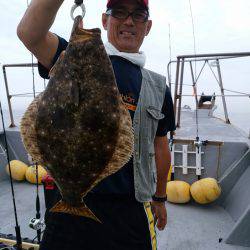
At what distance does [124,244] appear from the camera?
2197mm

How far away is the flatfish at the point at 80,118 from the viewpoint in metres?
1.66

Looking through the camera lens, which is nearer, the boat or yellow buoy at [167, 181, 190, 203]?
the boat

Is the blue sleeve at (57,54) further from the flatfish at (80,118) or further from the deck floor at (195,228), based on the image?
the deck floor at (195,228)

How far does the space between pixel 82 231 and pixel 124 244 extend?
0.98 ft

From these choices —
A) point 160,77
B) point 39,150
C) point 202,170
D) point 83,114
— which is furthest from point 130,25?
point 202,170

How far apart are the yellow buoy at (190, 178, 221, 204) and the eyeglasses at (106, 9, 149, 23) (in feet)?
12.2

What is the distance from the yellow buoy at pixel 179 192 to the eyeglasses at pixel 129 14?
12.3 feet

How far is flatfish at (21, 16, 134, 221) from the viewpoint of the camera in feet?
5.46

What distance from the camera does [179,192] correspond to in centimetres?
536

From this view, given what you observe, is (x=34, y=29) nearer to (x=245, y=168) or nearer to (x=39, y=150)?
(x=39, y=150)

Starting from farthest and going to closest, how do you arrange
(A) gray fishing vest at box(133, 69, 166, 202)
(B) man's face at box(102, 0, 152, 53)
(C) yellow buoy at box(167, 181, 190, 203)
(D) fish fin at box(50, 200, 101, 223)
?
(C) yellow buoy at box(167, 181, 190, 203) < (A) gray fishing vest at box(133, 69, 166, 202) < (B) man's face at box(102, 0, 152, 53) < (D) fish fin at box(50, 200, 101, 223)

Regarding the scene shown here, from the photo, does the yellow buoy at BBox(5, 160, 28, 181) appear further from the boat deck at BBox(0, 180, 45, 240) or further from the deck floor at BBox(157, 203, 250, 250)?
the deck floor at BBox(157, 203, 250, 250)

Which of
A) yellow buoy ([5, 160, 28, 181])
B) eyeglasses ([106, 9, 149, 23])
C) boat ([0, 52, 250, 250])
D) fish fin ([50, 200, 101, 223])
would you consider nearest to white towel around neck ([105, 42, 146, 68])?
eyeglasses ([106, 9, 149, 23])

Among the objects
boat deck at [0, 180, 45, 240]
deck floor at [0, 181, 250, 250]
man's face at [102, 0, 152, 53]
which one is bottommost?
boat deck at [0, 180, 45, 240]
